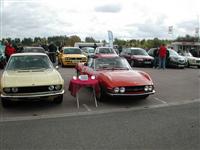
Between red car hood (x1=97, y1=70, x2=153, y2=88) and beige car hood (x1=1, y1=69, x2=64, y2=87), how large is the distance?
147cm

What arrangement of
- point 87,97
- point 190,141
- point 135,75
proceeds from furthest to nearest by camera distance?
1. point 87,97
2. point 135,75
3. point 190,141

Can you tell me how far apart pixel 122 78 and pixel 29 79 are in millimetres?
2777

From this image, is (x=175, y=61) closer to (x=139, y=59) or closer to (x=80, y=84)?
(x=139, y=59)

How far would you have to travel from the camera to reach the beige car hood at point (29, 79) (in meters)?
8.69

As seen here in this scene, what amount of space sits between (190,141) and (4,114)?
195 inches

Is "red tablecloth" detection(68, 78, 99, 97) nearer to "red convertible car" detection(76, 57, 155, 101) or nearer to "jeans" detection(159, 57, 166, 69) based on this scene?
"red convertible car" detection(76, 57, 155, 101)

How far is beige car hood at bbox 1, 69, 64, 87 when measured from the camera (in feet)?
28.5

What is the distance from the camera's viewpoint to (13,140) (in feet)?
20.2

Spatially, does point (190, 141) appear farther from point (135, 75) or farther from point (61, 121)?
point (135, 75)

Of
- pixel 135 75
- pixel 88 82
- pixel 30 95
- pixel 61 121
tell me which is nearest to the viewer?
pixel 61 121

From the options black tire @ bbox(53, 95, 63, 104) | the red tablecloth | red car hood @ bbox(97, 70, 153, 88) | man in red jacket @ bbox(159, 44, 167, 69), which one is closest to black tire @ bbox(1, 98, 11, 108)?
black tire @ bbox(53, 95, 63, 104)

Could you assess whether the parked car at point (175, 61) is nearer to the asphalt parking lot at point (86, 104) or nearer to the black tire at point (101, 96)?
the asphalt parking lot at point (86, 104)

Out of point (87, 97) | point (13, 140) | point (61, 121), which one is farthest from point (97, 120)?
point (87, 97)

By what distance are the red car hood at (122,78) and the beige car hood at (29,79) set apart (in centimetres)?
147
